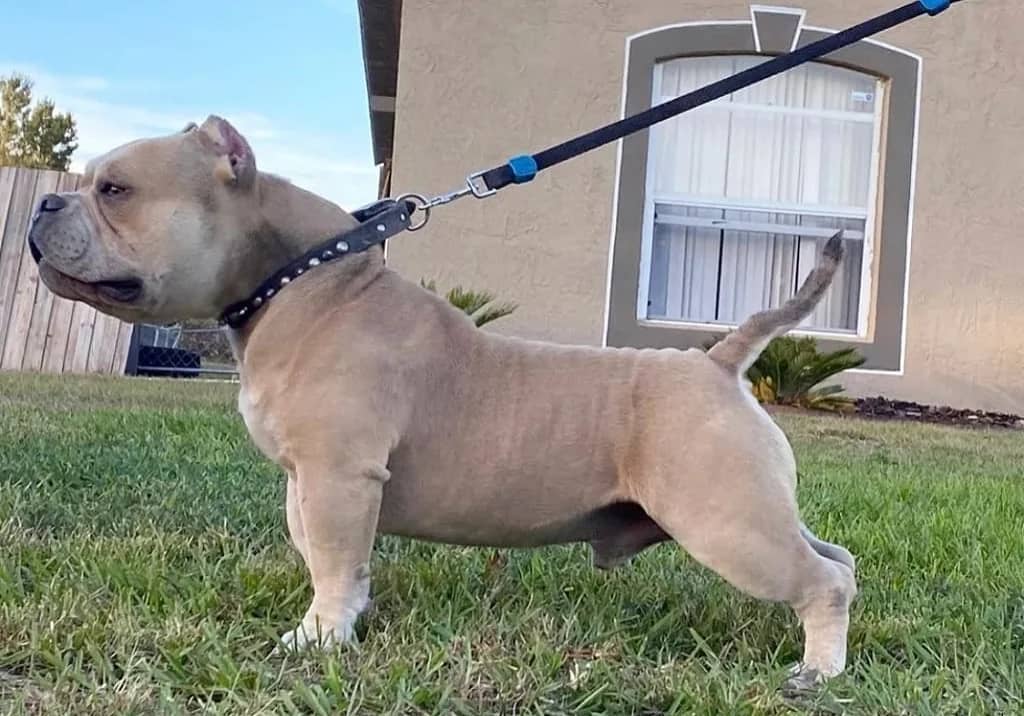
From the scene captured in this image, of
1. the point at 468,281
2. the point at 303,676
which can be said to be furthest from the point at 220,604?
the point at 468,281

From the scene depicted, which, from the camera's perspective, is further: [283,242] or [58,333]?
[58,333]

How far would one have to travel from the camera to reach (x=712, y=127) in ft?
35.3

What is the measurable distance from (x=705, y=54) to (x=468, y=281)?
3.01 m

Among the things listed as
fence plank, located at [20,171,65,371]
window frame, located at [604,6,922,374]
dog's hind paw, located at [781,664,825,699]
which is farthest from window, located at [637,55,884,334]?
dog's hind paw, located at [781,664,825,699]

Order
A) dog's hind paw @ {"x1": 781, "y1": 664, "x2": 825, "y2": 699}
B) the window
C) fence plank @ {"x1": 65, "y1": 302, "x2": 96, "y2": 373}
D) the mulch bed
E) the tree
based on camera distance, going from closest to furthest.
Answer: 1. dog's hind paw @ {"x1": 781, "y1": 664, "x2": 825, "y2": 699}
2. the mulch bed
3. the window
4. fence plank @ {"x1": 65, "y1": 302, "x2": 96, "y2": 373}
5. the tree

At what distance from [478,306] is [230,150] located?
6841 mm

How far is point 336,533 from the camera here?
2.48 m

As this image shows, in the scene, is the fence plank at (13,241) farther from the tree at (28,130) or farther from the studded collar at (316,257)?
the tree at (28,130)

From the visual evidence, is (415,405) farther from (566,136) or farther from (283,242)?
(566,136)

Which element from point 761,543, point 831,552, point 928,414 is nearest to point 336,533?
point 761,543

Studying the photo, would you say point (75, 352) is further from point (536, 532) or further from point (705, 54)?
point (536, 532)

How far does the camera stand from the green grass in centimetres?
217

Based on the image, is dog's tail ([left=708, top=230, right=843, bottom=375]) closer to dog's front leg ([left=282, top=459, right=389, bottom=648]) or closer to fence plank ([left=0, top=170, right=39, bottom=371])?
dog's front leg ([left=282, top=459, right=389, bottom=648])

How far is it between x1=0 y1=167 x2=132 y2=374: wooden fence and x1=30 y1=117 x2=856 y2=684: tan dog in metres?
9.20
